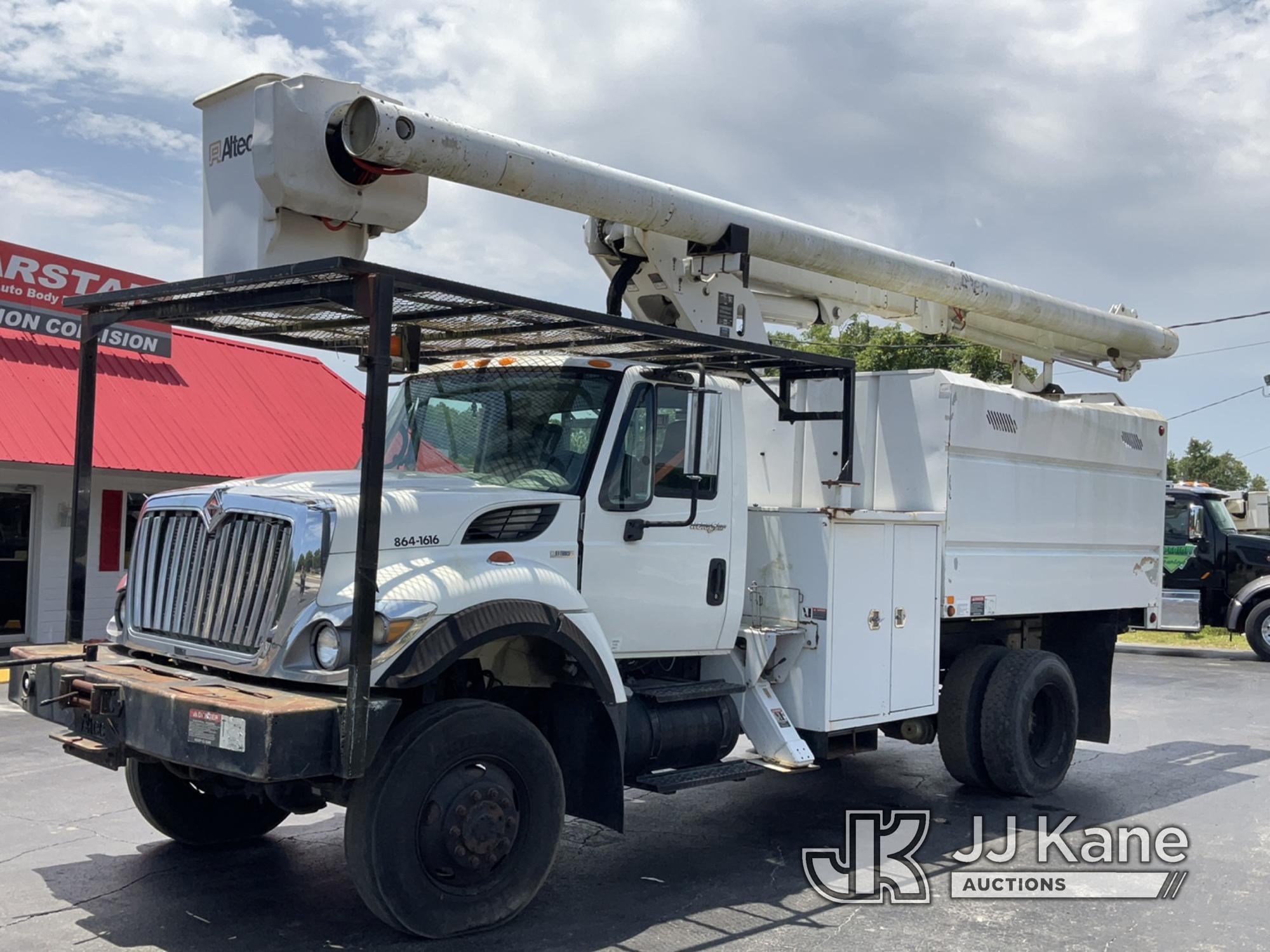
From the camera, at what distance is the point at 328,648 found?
5195 millimetres

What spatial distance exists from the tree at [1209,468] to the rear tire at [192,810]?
6638cm

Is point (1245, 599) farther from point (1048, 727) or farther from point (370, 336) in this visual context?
point (370, 336)

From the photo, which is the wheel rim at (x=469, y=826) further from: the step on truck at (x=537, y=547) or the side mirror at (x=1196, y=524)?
the side mirror at (x=1196, y=524)

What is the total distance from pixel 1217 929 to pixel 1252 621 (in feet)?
49.3

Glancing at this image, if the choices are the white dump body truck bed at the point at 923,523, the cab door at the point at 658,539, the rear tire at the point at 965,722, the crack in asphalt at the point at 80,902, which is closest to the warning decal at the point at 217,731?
the crack in asphalt at the point at 80,902

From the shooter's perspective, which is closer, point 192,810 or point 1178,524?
point 192,810

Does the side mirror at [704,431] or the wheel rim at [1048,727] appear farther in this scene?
the wheel rim at [1048,727]

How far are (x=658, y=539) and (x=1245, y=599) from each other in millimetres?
16076

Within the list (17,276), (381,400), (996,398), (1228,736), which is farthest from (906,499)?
(17,276)

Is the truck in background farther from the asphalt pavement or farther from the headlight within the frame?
the headlight

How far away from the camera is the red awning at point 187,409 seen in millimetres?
15586

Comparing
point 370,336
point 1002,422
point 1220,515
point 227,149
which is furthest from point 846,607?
point 1220,515

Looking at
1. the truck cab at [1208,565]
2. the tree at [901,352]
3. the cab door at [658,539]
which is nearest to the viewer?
the cab door at [658,539]

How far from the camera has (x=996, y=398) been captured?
28.3 ft
